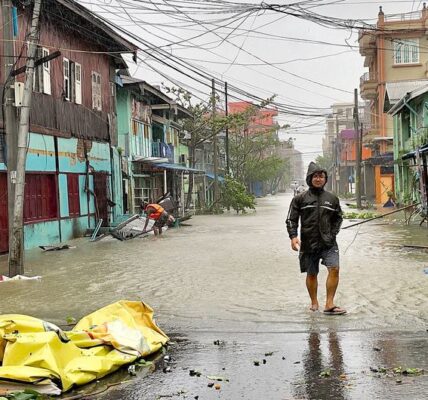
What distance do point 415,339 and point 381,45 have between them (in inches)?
1574

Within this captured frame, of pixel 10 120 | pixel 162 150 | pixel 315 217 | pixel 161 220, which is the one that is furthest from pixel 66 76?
pixel 315 217

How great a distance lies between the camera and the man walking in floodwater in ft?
23.7

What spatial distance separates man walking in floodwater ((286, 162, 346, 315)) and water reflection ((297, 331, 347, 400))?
1.07 m

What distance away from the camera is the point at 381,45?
42.8m

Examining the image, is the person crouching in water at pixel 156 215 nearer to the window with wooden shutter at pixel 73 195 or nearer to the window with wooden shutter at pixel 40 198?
the window with wooden shutter at pixel 73 195

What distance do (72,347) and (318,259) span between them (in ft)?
11.0

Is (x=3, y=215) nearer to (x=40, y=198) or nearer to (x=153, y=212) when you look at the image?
(x=40, y=198)

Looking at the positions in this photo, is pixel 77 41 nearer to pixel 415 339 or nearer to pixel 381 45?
pixel 415 339

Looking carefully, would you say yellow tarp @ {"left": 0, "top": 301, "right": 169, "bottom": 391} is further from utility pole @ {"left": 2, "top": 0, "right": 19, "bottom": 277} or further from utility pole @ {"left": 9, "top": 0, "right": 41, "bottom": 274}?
utility pole @ {"left": 2, "top": 0, "right": 19, "bottom": 277}

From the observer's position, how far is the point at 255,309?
780 cm

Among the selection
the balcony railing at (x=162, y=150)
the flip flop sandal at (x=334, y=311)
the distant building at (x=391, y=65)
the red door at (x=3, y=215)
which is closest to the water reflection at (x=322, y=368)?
the flip flop sandal at (x=334, y=311)

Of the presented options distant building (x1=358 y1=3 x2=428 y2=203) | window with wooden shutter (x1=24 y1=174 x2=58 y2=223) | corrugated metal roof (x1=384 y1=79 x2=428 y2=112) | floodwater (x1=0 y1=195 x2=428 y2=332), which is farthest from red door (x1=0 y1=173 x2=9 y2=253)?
distant building (x1=358 y1=3 x2=428 y2=203)

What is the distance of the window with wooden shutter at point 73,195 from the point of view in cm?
1933

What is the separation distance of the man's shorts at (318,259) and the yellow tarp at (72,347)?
84.5 inches
